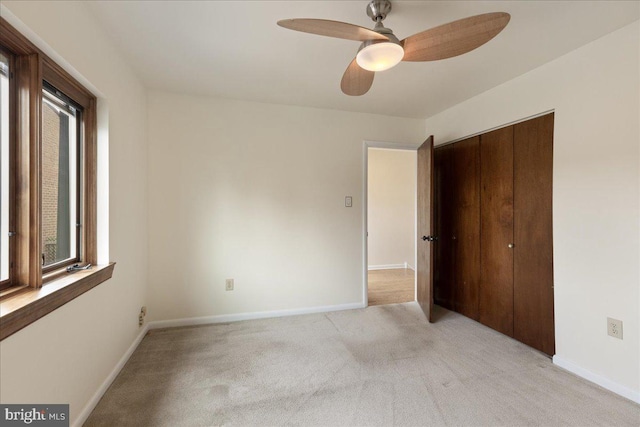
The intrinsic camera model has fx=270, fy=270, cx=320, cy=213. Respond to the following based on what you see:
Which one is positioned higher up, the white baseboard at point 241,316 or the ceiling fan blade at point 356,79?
the ceiling fan blade at point 356,79

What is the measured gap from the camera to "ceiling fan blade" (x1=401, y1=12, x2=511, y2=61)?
3.89 feet

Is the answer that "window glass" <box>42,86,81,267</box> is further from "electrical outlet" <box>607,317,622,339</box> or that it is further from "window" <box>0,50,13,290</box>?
"electrical outlet" <box>607,317,622,339</box>

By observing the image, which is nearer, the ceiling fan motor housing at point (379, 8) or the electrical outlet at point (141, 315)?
the ceiling fan motor housing at point (379, 8)

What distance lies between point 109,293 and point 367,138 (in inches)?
114

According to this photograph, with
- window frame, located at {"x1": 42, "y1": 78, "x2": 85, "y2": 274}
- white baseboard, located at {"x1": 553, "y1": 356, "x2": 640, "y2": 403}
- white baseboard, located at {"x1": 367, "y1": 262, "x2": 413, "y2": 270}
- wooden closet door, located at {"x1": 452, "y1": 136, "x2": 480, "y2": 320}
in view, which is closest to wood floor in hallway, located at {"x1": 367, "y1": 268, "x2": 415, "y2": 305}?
white baseboard, located at {"x1": 367, "y1": 262, "x2": 413, "y2": 270}

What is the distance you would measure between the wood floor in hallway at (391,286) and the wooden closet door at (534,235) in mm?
1424

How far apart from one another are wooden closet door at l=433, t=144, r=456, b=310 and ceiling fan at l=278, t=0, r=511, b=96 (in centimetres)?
196

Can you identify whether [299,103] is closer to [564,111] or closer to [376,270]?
[564,111]

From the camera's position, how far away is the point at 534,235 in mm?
2285

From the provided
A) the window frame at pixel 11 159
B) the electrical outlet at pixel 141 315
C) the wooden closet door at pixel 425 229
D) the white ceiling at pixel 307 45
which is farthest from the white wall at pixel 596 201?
the electrical outlet at pixel 141 315

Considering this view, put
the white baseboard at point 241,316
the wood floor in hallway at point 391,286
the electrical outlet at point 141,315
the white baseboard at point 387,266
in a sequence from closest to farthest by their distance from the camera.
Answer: the electrical outlet at point 141,315 < the white baseboard at point 241,316 < the wood floor in hallway at point 391,286 < the white baseboard at point 387,266

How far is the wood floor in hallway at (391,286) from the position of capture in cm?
362

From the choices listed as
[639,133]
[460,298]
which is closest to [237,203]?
[460,298]

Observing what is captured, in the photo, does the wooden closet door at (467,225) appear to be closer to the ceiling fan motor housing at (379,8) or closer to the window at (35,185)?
the ceiling fan motor housing at (379,8)
